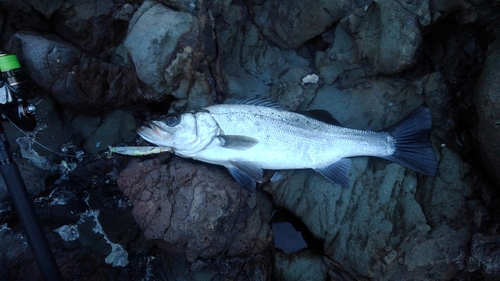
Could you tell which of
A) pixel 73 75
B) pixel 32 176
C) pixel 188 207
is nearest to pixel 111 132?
pixel 73 75

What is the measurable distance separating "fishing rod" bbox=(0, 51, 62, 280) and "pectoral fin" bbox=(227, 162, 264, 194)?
1.97 meters

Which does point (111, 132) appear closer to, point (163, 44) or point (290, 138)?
point (163, 44)

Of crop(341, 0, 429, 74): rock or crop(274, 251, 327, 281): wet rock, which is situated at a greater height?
crop(341, 0, 429, 74): rock

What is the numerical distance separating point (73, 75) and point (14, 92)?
664 mm

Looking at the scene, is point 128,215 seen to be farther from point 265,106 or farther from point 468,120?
point 468,120

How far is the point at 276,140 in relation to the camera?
13.5 ft

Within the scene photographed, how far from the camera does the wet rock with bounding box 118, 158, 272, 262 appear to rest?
11.9 ft

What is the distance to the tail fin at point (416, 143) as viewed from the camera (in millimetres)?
3854

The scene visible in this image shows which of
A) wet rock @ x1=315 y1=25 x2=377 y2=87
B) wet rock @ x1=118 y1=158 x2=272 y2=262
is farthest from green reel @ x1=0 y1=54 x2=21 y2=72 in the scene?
wet rock @ x1=315 y1=25 x2=377 y2=87

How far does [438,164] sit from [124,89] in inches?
148

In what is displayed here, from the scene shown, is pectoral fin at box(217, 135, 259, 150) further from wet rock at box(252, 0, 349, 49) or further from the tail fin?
the tail fin

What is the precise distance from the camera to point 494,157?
347cm

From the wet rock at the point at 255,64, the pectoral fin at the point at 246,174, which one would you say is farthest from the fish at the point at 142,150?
the wet rock at the point at 255,64

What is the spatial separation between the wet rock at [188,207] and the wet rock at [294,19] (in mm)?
2028
